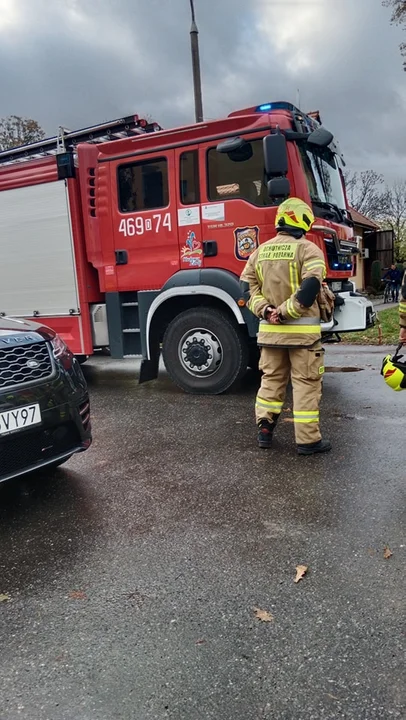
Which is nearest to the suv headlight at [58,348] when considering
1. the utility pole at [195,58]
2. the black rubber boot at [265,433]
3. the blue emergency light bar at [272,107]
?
the black rubber boot at [265,433]

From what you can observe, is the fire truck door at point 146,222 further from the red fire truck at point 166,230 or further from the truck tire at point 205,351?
the truck tire at point 205,351

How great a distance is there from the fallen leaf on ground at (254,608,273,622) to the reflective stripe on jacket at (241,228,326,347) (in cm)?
204

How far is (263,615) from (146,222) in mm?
4586

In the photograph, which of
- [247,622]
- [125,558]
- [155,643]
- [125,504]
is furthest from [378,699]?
[125,504]

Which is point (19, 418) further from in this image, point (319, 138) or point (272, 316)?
point (319, 138)

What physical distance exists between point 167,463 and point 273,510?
3.61 feet

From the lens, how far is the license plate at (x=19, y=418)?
2871mm

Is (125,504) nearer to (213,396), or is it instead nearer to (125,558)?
(125,558)

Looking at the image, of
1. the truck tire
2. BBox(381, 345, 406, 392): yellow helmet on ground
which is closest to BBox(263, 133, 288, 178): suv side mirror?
the truck tire

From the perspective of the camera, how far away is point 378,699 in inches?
67.4

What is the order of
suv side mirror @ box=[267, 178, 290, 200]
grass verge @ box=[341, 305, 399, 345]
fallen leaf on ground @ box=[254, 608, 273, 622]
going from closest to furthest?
fallen leaf on ground @ box=[254, 608, 273, 622] → suv side mirror @ box=[267, 178, 290, 200] → grass verge @ box=[341, 305, 399, 345]

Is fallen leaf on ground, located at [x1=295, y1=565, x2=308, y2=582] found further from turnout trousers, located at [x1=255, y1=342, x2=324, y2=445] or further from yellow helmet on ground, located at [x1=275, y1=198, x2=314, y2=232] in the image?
yellow helmet on ground, located at [x1=275, y1=198, x2=314, y2=232]

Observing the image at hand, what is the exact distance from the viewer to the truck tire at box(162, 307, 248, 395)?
568 cm

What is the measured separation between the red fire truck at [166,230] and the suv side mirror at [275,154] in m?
0.01
